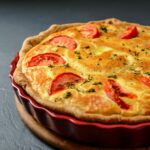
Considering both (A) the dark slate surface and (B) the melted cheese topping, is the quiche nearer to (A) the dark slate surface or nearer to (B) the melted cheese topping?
(B) the melted cheese topping

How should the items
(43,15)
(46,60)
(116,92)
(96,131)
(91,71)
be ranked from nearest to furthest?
(96,131), (116,92), (91,71), (46,60), (43,15)

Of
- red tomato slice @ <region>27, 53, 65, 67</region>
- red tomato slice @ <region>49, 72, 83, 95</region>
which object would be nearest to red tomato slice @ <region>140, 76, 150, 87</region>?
red tomato slice @ <region>49, 72, 83, 95</region>

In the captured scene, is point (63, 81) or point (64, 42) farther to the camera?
point (64, 42)

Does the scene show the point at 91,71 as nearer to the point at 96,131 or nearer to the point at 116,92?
the point at 116,92

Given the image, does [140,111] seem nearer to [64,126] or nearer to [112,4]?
[64,126]

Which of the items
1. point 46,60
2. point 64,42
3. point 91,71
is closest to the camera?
point 91,71

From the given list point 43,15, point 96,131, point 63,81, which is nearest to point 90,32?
point 63,81

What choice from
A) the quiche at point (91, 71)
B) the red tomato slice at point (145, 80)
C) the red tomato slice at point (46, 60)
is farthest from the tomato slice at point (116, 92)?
the red tomato slice at point (46, 60)
